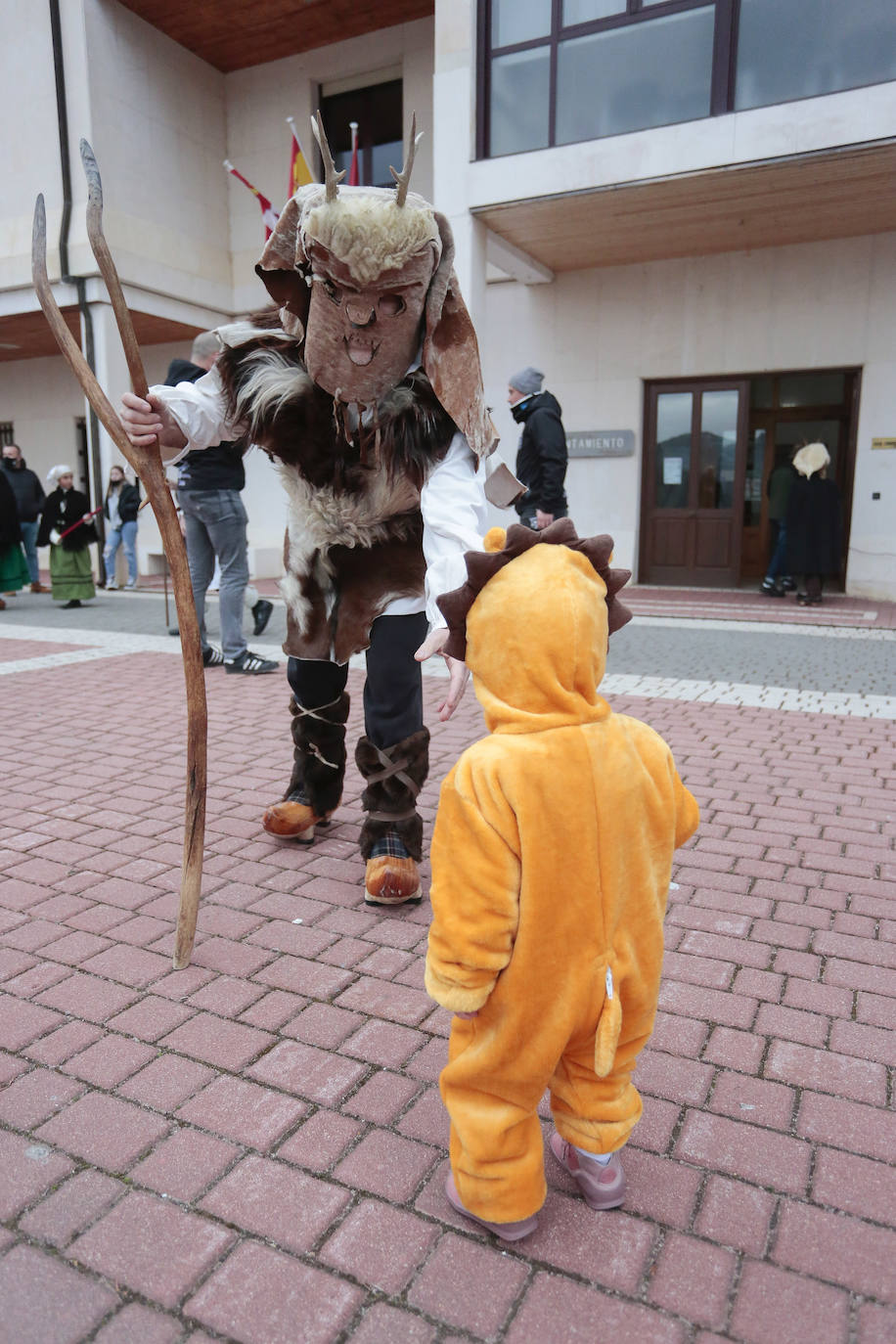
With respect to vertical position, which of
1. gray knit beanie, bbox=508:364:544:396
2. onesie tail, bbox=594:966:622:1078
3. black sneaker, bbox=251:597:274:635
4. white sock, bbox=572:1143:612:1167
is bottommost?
white sock, bbox=572:1143:612:1167

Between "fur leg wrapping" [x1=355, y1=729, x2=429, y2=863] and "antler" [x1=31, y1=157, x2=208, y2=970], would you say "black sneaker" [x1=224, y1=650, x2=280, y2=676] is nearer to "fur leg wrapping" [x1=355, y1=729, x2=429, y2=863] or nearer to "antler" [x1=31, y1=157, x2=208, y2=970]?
"fur leg wrapping" [x1=355, y1=729, x2=429, y2=863]

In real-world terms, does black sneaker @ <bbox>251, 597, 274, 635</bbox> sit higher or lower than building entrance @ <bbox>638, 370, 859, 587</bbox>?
lower

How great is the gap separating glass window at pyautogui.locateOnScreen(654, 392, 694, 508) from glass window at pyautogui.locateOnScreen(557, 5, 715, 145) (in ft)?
11.4

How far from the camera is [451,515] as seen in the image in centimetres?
245

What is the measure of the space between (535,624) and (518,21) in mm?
11600

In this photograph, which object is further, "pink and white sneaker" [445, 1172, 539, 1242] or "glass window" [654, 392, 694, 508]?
"glass window" [654, 392, 694, 508]

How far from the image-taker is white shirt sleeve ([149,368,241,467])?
2547mm

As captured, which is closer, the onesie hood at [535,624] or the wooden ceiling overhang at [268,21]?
the onesie hood at [535,624]

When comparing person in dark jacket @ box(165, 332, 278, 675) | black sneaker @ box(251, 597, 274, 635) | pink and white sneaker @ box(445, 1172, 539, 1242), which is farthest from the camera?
black sneaker @ box(251, 597, 274, 635)

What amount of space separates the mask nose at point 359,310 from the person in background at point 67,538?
9113 millimetres

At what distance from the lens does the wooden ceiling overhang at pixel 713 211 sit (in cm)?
955

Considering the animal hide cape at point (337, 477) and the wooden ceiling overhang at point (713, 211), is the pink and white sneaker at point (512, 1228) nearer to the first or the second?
the animal hide cape at point (337, 477)

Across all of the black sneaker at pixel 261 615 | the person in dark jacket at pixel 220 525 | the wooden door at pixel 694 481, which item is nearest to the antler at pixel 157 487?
the person in dark jacket at pixel 220 525

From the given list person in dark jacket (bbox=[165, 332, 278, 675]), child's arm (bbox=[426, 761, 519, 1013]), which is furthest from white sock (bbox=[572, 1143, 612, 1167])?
person in dark jacket (bbox=[165, 332, 278, 675])
